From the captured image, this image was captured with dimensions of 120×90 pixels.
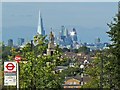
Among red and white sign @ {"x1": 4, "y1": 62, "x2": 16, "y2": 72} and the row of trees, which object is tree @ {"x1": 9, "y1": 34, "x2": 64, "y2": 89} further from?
red and white sign @ {"x1": 4, "y1": 62, "x2": 16, "y2": 72}

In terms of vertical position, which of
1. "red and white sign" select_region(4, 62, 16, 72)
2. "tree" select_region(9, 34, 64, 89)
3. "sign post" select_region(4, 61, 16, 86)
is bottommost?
"sign post" select_region(4, 61, 16, 86)

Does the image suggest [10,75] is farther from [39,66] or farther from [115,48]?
[115,48]

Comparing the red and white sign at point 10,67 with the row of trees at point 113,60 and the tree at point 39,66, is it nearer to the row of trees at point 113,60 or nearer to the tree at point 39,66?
the tree at point 39,66

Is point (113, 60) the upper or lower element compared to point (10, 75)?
upper

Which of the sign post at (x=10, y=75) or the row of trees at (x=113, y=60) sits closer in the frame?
the sign post at (x=10, y=75)

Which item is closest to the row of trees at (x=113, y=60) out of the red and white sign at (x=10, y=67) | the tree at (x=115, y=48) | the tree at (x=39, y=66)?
the tree at (x=115, y=48)

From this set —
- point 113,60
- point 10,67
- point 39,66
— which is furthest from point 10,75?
point 113,60

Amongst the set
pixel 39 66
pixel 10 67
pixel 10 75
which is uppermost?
pixel 39 66

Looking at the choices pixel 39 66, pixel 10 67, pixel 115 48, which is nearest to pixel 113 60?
pixel 115 48

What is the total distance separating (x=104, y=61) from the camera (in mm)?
24438

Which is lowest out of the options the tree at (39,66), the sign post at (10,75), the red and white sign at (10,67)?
the sign post at (10,75)

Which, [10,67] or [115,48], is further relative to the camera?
[115,48]

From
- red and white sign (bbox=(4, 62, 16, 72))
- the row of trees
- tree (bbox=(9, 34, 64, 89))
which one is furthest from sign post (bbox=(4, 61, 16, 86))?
the row of trees

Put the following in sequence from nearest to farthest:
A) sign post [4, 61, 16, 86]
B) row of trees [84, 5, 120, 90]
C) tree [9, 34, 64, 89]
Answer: sign post [4, 61, 16, 86], tree [9, 34, 64, 89], row of trees [84, 5, 120, 90]
